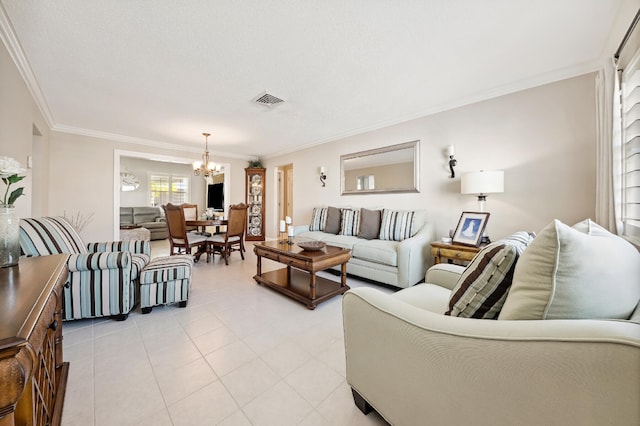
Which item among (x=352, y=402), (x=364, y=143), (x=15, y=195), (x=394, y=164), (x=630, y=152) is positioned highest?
(x=364, y=143)

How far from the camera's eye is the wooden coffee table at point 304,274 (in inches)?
92.9

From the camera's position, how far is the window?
7.63m

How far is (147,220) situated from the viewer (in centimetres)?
662

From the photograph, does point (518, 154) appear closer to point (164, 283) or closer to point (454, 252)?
point (454, 252)

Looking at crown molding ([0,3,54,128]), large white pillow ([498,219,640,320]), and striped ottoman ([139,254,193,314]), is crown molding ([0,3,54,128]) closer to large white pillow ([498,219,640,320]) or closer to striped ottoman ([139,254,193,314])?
striped ottoman ([139,254,193,314])

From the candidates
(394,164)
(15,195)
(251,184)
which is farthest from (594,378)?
(251,184)

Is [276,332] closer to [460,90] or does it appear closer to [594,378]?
[594,378]

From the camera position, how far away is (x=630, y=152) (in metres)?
1.61

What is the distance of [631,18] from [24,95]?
519 centimetres

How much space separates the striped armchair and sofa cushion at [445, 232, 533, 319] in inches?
97.7

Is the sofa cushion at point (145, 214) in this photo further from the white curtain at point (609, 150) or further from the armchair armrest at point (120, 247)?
the white curtain at point (609, 150)

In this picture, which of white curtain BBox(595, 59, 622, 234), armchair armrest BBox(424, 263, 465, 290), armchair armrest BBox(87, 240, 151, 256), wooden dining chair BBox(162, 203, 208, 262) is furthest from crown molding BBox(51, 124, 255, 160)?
white curtain BBox(595, 59, 622, 234)

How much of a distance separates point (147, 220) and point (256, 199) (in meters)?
3.17

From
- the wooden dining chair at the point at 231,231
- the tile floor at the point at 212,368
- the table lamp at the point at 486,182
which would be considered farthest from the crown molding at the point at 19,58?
the table lamp at the point at 486,182
